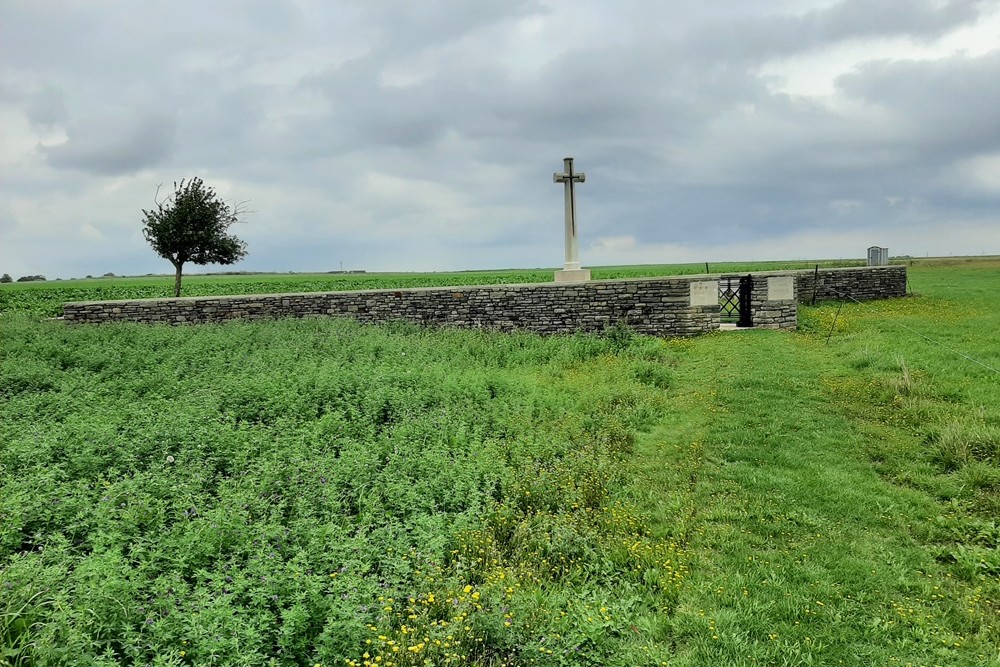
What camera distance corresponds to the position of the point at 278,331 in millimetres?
14148

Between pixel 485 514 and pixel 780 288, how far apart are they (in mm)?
13931

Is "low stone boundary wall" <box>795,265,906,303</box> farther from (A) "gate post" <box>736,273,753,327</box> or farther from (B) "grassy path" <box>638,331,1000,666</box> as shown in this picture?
(B) "grassy path" <box>638,331,1000,666</box>

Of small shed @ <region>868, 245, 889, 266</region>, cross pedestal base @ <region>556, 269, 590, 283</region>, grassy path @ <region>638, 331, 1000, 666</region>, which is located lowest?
grassy path @ <region>638, 331, 1000, 666</region>

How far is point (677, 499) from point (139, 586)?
5311 millimetres

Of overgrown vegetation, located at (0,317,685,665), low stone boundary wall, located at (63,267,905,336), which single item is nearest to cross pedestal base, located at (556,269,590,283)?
low stone boundary wall, located at (63,267,905,336)

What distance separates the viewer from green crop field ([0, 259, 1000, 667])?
393 cm

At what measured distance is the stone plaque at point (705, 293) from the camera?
646 inches

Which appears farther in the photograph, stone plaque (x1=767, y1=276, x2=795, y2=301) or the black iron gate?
the black iron gate

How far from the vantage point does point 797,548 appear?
5.43 meters

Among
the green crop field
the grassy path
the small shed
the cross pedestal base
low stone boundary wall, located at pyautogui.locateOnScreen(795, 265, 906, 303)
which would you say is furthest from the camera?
the small shed

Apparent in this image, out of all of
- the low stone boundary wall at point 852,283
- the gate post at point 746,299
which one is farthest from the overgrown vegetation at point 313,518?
the low stone boundary wall at point 852,283

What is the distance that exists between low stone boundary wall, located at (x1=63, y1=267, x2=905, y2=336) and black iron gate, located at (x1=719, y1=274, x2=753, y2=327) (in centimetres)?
25

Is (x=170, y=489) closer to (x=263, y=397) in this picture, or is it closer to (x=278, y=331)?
(x=263, y=397)

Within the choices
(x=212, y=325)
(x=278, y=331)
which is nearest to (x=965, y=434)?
(x=278, y=331)
